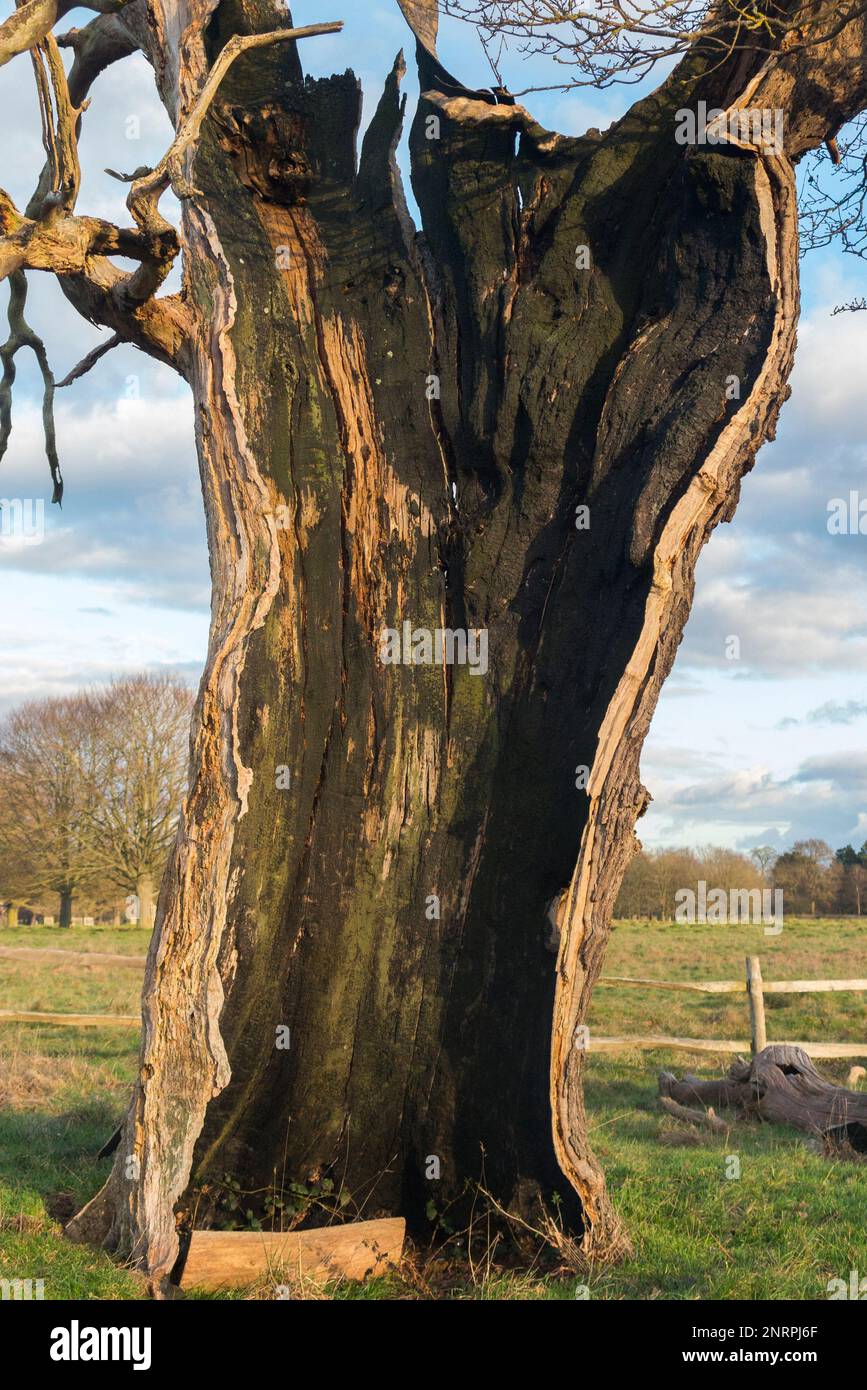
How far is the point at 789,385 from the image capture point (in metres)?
5.20

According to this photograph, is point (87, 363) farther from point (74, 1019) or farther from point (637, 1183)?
point (74, 1019)

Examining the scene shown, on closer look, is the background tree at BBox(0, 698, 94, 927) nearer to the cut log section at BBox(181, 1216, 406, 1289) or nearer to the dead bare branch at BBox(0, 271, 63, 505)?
the dead bare branch at BBox(0, 271, 63, 505)

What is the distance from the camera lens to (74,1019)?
1316cm

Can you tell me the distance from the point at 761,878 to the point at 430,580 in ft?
167

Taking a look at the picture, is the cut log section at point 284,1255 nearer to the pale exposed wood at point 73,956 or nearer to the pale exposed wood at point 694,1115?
the pale exposed wood at point 694,1115

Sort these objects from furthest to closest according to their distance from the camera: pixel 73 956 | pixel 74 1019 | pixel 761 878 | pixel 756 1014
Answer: pixel 761 878 → pixel 73 956 → pixel 74 1019 → pixel 756 1014

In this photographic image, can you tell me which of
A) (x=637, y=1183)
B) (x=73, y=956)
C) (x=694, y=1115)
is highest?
(x=637, y=1183)

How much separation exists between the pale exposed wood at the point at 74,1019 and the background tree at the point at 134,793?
69.0 feet

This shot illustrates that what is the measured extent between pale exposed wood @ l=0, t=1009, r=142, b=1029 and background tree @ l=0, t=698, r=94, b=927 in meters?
22.0

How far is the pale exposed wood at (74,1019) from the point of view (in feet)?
42.9

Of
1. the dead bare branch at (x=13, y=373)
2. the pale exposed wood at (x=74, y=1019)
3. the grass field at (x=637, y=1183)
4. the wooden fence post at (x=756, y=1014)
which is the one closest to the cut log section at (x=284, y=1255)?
the grass field at (x=637, y=1183)

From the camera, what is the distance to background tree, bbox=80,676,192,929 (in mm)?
34406

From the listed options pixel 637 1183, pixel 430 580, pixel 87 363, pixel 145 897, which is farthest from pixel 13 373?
pixel 145 897
